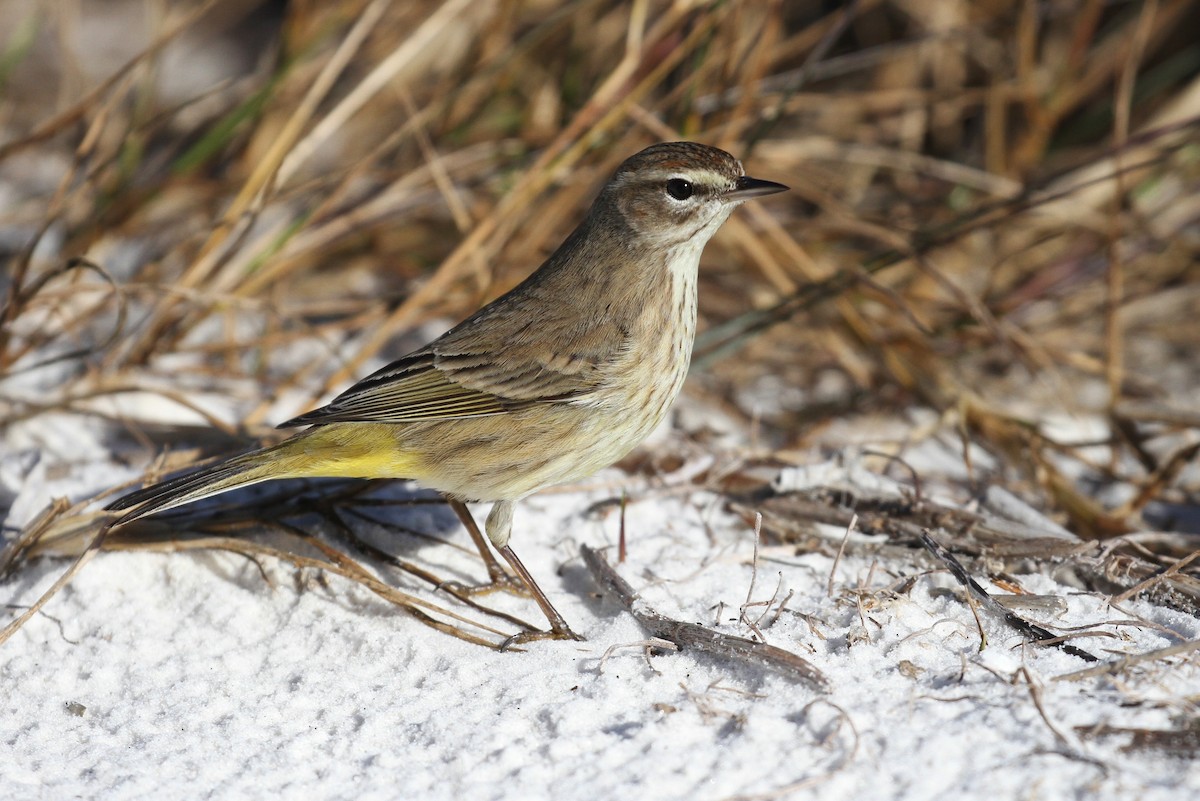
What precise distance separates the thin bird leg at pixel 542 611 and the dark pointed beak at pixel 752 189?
52.9 inches

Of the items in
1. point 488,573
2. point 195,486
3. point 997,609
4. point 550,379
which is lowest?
point 997,609

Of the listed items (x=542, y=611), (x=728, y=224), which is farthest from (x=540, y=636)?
(x=728, y=224)

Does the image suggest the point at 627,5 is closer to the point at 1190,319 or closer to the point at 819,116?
the point at 819,116

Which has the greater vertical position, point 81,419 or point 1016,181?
point 81,419

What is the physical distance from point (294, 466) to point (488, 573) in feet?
2.47

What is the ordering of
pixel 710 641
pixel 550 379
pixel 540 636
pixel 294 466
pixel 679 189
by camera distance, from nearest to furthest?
pixel 710 641
pixel 540 636
pixel 294 466
pixel 550 379
pixel 679 189

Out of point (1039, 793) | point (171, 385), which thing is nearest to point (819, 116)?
point (171, 385)

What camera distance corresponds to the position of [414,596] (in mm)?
3467

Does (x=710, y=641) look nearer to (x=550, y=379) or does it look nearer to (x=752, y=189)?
(x=550, y=379)

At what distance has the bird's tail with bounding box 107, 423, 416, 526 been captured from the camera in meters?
3.21

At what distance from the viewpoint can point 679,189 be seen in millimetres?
3734

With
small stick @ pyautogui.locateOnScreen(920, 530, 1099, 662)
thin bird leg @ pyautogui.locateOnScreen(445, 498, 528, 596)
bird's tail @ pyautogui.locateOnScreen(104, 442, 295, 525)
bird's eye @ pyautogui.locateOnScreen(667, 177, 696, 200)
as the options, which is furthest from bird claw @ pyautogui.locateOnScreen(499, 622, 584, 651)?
bird's eye @ pyautogui.locateOnScreen(667, 177, 696, 200)

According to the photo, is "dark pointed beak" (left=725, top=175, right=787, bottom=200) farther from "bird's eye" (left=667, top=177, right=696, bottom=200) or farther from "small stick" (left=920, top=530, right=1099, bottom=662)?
"small stick" (left=920, top=530, right=1099, bottom=662)

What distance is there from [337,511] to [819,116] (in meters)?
3.94
